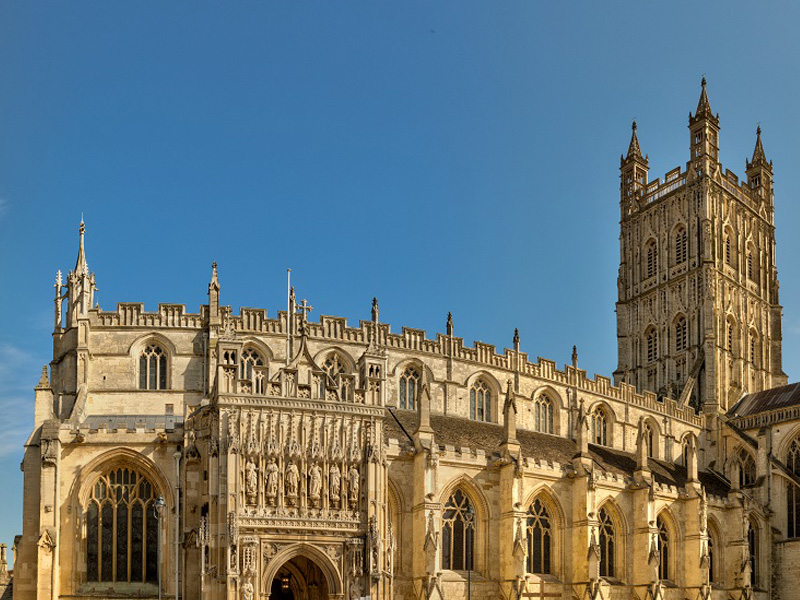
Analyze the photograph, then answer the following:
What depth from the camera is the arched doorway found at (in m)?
42.7

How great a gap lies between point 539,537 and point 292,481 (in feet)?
48.4

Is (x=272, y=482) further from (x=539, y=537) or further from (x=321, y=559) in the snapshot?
(x=539, y=537)

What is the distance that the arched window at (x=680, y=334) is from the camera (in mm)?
76562

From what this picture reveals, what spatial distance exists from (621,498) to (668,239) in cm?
3058

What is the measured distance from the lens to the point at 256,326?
52906 millimetres

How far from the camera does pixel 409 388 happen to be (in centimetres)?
5662

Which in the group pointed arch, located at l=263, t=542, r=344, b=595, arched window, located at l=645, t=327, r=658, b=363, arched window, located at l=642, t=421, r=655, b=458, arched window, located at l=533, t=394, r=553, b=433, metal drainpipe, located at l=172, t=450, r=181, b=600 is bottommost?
pointed arch, located at l=263, t=542, r=344, b=595

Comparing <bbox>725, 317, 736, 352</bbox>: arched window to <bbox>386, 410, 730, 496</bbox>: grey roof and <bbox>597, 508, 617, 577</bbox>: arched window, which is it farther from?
<bbox>597, 508, 617, 577</bbox>: arched window

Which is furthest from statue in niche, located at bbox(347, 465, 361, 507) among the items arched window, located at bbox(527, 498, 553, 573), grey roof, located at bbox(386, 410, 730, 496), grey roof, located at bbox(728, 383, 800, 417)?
grey roof, located at bbox(728, 383, 800, 417)

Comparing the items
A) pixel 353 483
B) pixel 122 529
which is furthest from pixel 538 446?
pixel 122 529

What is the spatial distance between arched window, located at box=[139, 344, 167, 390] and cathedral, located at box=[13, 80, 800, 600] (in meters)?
0.09

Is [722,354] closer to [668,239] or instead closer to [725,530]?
[668,239]

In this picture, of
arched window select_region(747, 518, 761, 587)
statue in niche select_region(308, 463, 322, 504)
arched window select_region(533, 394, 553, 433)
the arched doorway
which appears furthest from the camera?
arched window select_region(533, 394, 553, 433)

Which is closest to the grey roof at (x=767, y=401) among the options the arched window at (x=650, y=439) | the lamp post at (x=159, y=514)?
the arched window at (x=650, y=439)
